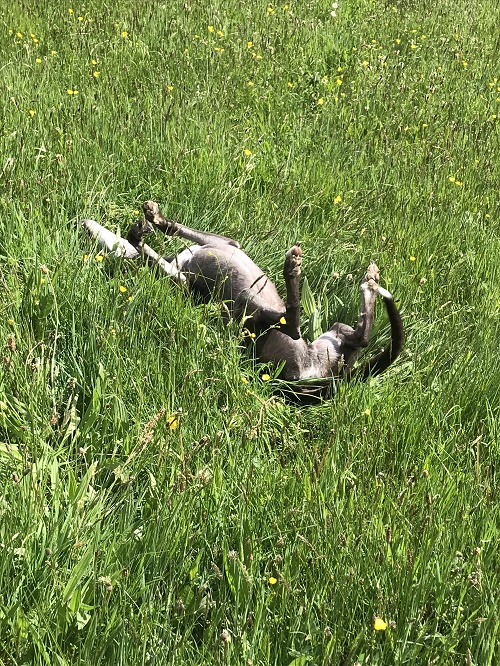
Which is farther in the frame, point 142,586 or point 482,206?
point 482,206

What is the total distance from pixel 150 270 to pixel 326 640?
7.13ft

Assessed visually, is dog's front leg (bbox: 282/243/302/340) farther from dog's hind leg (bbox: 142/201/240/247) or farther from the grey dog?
dog's hind leg (bbox: 142/201/240/247)

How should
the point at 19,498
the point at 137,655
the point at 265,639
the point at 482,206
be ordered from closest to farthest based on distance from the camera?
1. the point at 137,655
2. the point at 265,639
3. the point at 19,498
4. the point at 482,206

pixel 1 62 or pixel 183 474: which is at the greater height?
pixel 183 474

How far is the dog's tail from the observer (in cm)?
392

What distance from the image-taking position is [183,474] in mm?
2553

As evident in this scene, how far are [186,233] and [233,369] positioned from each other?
1.31m

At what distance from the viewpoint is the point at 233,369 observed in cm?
339

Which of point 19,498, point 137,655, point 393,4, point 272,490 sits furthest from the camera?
point 393,4

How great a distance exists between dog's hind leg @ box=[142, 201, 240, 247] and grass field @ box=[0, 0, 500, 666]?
0.63 ft

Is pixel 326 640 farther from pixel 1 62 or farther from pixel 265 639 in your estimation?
pixel 1 62

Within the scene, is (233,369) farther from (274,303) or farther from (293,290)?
(274,303)

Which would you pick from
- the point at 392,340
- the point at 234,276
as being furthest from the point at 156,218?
the point at 392,340

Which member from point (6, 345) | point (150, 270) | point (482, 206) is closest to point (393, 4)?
point (482, 206)
